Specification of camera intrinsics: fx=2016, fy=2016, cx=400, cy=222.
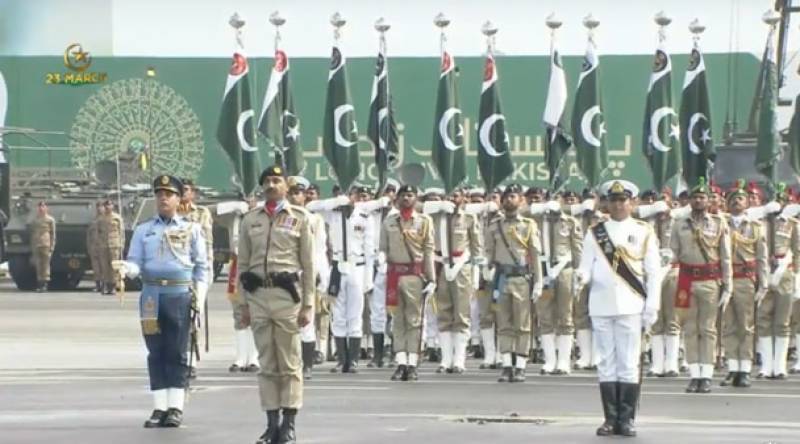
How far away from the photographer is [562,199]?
23.6 m

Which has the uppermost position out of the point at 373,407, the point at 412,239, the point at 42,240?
the point at 412,239

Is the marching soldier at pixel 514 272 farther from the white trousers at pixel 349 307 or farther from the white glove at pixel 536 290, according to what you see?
the white trousers at pixel 349 307

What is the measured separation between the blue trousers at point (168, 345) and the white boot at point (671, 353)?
729 centimetres

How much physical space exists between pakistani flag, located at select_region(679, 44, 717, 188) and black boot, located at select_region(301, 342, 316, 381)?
5.98m

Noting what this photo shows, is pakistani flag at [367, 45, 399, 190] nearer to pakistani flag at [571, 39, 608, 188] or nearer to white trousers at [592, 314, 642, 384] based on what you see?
pakistani flag at [571, 39, 608, 188]

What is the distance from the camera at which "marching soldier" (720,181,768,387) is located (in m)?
19.9

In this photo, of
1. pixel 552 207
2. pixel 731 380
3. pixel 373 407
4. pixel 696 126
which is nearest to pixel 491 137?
pixel 696 126

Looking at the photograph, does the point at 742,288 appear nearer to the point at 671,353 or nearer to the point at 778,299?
the point at 778,299

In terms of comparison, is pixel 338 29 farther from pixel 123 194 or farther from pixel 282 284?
pixel 123 194

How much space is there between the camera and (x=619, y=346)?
15.6 meters

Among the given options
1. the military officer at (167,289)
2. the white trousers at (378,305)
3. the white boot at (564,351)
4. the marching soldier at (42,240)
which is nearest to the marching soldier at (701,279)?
the white boot at (564,351)

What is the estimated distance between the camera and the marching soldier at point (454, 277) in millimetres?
21328

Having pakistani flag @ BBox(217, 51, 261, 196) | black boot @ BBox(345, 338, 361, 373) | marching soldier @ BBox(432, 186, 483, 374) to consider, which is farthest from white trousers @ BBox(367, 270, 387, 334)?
pakistani flag @ BBox(217, 51, 261, 196)

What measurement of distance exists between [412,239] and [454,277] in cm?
120
